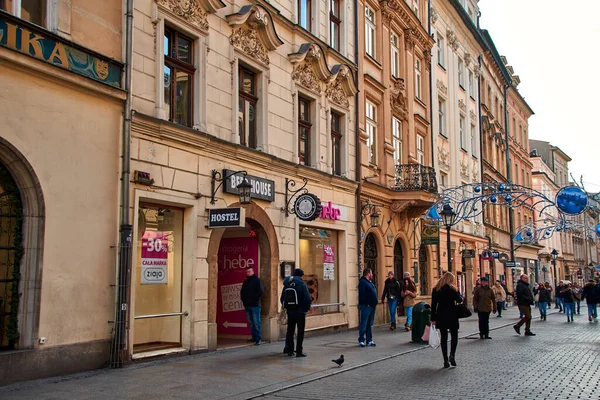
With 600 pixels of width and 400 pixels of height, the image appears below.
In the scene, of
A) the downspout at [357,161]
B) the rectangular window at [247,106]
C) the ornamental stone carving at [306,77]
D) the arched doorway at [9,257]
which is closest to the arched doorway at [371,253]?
the downspout at [357,161]

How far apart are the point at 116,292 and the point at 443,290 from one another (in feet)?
18.9

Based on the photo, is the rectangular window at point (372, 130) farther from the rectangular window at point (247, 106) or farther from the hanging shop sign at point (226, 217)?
the hanging shop sign at point (226, 217)

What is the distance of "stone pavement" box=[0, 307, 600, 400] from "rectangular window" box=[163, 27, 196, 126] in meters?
4.95

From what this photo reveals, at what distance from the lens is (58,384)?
9750 millimetres

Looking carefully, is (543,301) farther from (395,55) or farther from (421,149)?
(395,55)

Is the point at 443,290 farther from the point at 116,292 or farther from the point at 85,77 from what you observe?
the point at 85,77

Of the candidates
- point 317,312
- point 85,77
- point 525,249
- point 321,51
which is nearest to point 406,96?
point 321,51

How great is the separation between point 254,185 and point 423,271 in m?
14.3

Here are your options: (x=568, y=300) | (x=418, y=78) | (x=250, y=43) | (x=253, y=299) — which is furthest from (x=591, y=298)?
(x=250, y=43)

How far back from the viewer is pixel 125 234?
11.9m

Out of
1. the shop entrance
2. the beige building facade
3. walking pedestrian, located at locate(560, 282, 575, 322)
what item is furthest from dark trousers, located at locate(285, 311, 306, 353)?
walking pedestrian, located at locate(560, 282, 575, 322)

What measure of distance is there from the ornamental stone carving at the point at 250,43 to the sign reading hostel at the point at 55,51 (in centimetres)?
427

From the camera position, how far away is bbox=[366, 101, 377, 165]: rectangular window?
77.1ft

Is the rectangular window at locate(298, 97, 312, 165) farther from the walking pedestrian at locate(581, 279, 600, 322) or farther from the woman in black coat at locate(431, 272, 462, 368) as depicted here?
the walking pedestrian at locate(581, 279, 600, 322)
